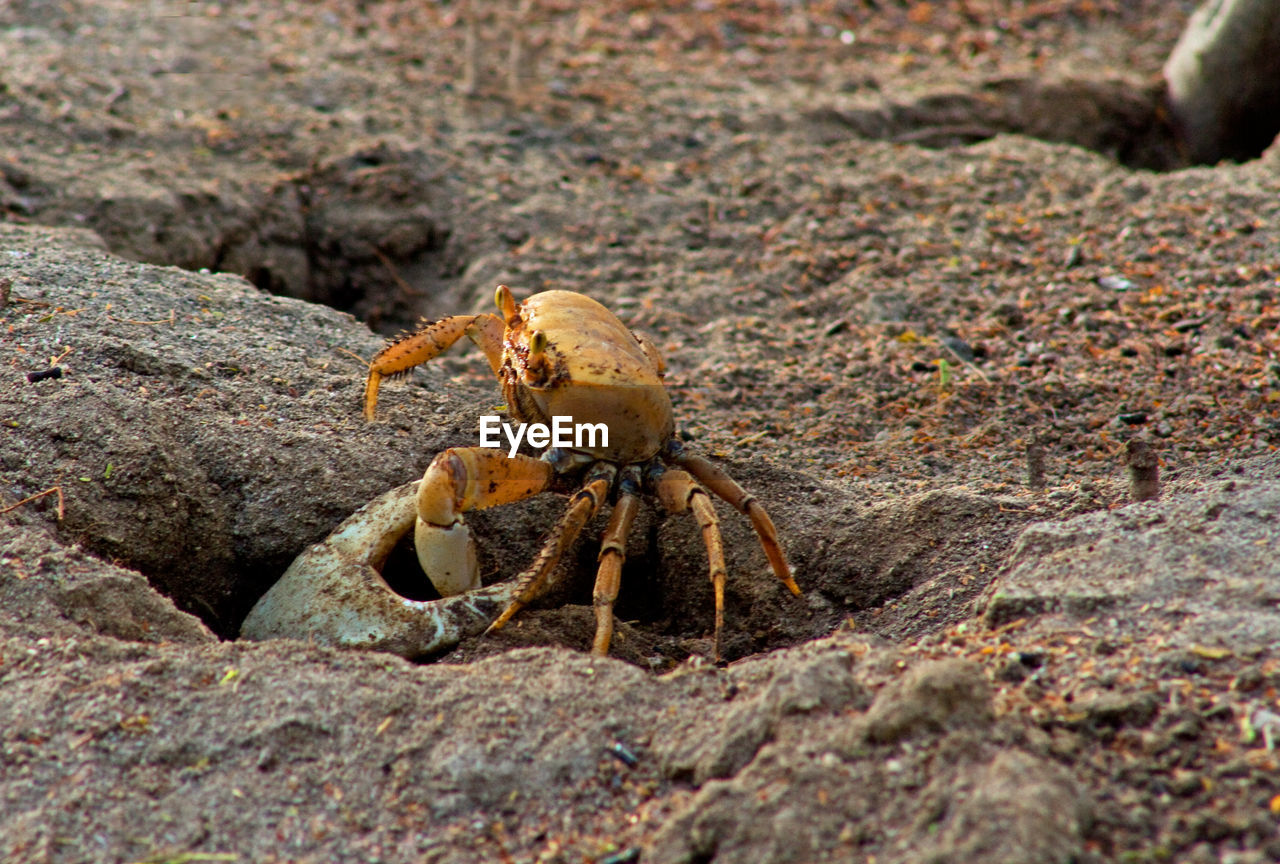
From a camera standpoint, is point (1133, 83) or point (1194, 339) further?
point (1133, 83)

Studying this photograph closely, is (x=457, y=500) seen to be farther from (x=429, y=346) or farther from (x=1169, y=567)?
(x=1169, y=567)

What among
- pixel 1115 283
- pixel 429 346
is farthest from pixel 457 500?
pixel 1115 283

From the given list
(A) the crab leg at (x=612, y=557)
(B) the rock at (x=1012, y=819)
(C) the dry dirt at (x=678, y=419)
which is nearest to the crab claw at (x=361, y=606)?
(C) the dry dirt at (x=678, y=419)

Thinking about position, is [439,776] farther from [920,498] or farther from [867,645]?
[920,498]

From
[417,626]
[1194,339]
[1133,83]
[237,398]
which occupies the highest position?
[1133,83]

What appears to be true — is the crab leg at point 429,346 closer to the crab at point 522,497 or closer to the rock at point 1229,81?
the crab at point 522,497

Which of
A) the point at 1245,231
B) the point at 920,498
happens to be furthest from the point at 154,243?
the point at 1245,231

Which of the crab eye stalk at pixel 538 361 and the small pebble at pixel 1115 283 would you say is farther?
the small pebble at pixel 1115 283
